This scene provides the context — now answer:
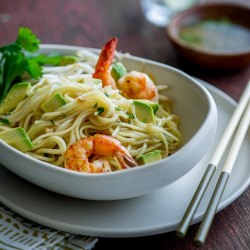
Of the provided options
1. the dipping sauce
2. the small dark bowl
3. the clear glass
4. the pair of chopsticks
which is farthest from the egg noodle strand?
the clear glass

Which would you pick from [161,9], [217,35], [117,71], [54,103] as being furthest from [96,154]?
[161,9]

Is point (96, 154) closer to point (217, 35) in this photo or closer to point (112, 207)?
point (112, 207)

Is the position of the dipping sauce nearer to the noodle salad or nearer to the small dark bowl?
the small dark bowl

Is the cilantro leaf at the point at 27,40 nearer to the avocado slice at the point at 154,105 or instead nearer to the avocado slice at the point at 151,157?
the avocado slice at the point at 154,105

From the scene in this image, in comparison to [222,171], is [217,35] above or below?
below

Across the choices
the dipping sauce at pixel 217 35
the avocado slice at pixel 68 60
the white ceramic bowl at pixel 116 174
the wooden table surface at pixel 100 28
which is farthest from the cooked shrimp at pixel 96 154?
the dipping sauce at pixel 217 35

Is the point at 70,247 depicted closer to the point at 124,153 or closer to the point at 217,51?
the point at 124,153

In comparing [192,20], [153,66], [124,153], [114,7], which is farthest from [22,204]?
[114,7]

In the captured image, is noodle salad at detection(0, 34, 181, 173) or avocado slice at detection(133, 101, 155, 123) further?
avocado slice at detection(133, 101, 155, 123)
